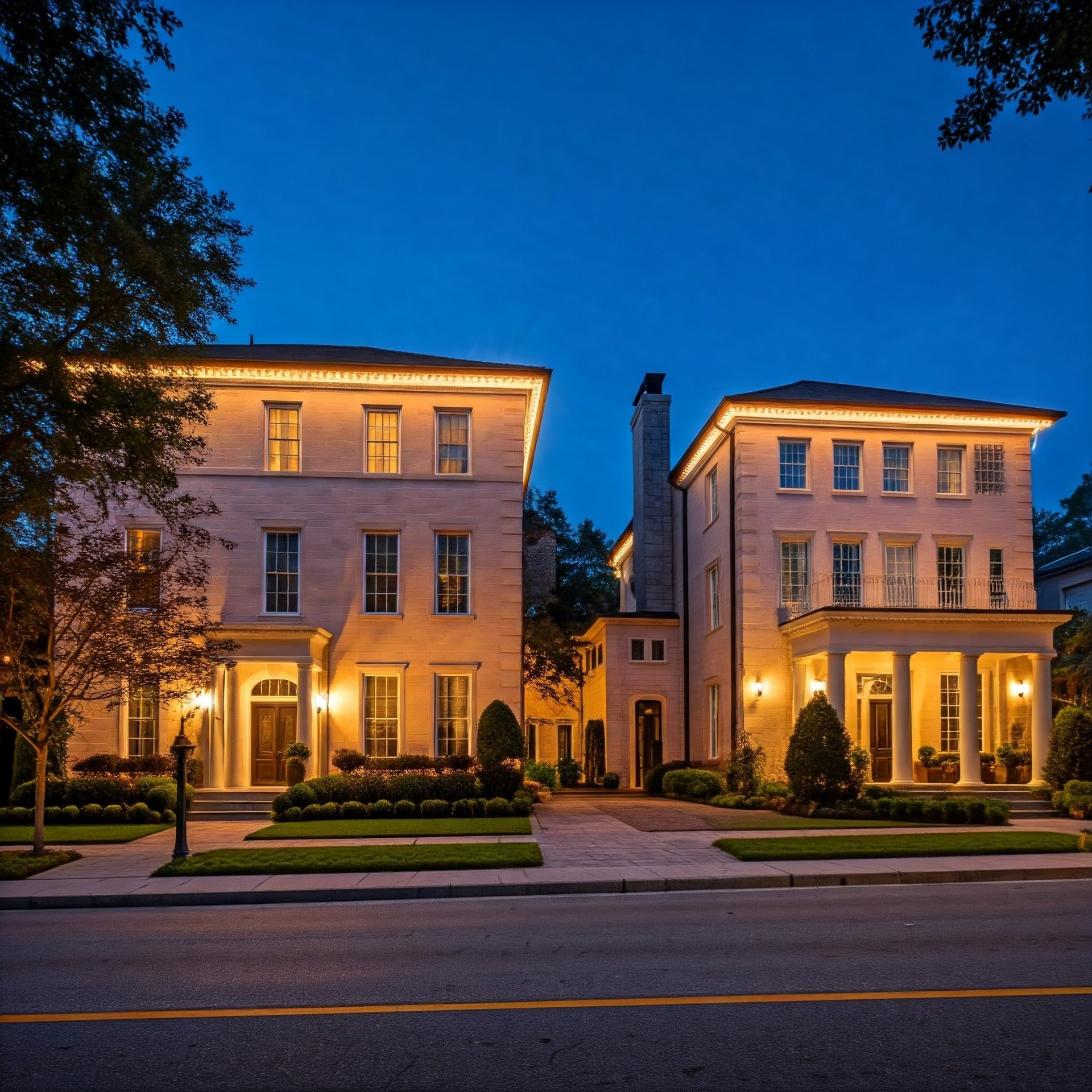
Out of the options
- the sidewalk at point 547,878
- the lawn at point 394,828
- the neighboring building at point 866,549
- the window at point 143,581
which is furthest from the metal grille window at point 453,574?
the sidewalk at point 547,878

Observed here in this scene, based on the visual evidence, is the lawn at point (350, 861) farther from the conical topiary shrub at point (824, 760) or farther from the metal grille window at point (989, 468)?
the metal grille window at point (989, 468)

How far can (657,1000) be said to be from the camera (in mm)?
6840

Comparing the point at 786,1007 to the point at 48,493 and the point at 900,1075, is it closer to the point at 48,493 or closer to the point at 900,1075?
the point at 900,1075

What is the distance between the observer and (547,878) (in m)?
13.3

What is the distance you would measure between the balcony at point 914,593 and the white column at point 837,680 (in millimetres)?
3033

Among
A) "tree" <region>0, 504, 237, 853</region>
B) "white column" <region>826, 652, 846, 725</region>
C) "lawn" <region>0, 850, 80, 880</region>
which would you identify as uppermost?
"tree" <region>0, 504, 237, 853</region>

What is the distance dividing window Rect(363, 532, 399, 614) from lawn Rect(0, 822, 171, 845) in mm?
7782

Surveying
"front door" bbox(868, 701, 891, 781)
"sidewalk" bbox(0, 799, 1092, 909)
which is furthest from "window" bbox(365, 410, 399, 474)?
"front door" bbox(868, 701, 891, 781)

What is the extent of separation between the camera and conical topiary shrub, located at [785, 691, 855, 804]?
72.6 feet

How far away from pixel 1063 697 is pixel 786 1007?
31.5 m

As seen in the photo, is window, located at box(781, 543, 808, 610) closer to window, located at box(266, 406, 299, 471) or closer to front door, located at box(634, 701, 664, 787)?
front door, located at box(634, 701, 664, 787)

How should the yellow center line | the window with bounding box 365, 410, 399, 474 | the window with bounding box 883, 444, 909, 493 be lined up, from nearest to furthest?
the yellow center line < the window with bounding box 365, 410, 399, 474 < the window with bounding box 883, 444, 909, 493

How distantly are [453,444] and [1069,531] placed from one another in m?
45.8

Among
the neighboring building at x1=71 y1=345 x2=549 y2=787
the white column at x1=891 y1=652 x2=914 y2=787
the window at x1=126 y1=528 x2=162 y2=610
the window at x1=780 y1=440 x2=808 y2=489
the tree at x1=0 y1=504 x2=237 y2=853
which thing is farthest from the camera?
the window at x1=780 y1=440 x2=808 y2=489
